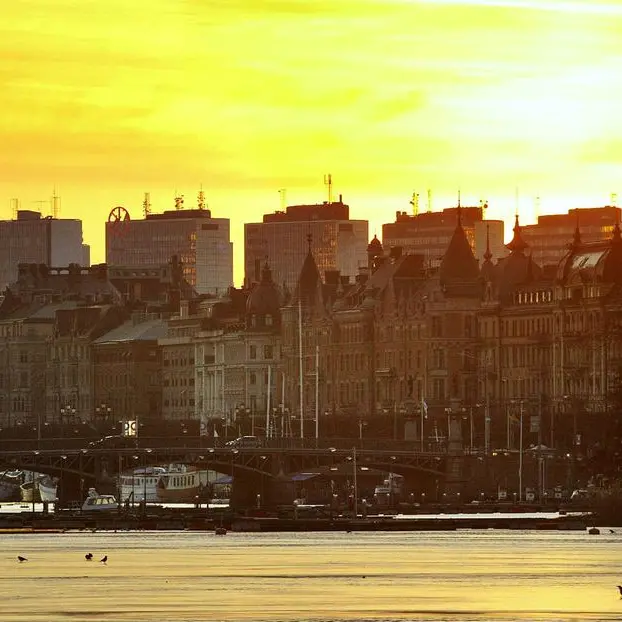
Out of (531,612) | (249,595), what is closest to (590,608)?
(531,612)

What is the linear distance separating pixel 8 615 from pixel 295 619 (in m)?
11.7

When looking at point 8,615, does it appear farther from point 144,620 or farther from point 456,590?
point 456,590

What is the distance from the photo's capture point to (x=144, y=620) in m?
182

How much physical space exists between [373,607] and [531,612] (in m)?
6.96

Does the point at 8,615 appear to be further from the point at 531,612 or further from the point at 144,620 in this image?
the point at 531,612

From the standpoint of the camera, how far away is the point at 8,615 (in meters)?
184

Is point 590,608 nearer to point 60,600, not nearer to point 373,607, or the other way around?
point 373,607

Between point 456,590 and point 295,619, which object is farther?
point 456,590

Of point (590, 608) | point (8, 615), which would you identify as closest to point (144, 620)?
point (8, 615)

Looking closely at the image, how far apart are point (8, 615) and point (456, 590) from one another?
24.4 m

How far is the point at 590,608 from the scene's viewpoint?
188 metres

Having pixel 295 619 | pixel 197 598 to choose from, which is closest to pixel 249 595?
pixel 197 598

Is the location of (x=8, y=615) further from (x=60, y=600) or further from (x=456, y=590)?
(x=456, y=590)

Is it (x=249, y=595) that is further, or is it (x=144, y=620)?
(x=249, y=595)
